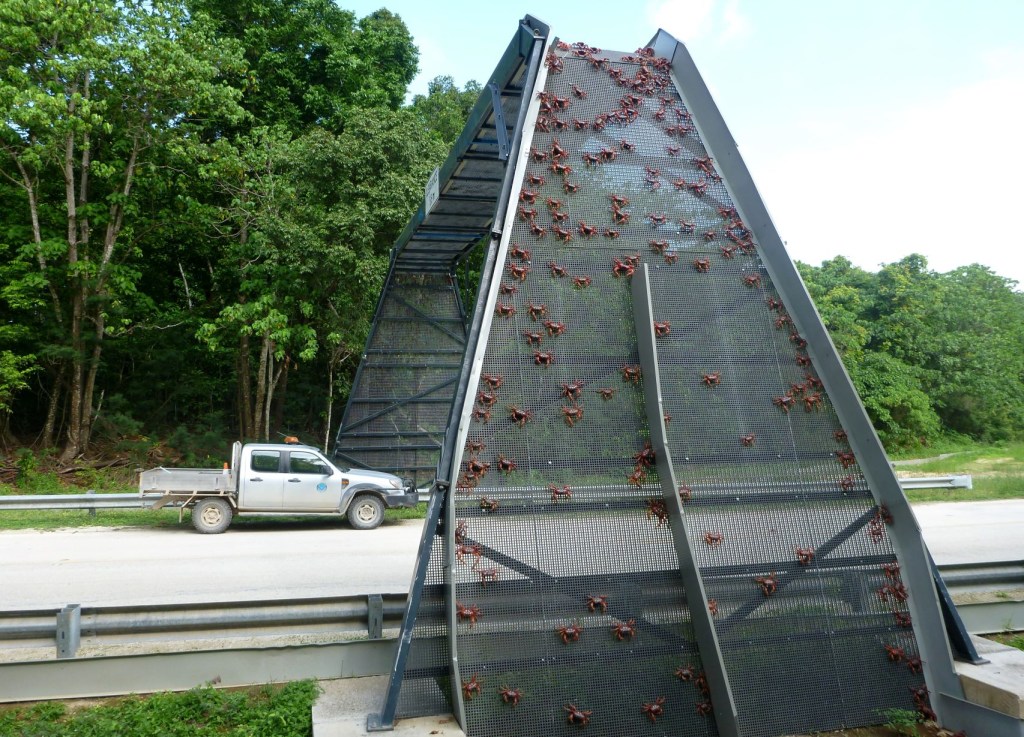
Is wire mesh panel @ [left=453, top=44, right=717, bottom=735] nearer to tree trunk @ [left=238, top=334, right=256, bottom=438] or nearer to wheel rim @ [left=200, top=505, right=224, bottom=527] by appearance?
wheel rim @ [left=200, top=505, right=224, bottom=527]

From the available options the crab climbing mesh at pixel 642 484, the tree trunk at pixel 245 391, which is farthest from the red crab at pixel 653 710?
the tree trunk at pixel 245 391

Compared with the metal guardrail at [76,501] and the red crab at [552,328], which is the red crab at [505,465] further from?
the metal guardrail at [76,501]

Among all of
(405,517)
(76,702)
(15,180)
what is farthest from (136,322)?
(76,702)

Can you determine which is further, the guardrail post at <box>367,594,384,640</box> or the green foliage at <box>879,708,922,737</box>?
the guardrail post at <box>367,594,384,640</box>

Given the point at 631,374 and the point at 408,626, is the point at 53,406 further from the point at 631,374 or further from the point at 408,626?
the point at 631,374

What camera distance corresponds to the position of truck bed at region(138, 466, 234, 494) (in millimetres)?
12297

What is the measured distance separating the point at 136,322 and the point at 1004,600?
68.5 ft

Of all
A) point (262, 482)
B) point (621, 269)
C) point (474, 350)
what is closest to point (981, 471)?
point (262, 482)

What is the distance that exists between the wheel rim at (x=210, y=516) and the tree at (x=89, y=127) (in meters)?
7.80

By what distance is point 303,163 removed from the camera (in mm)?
17703

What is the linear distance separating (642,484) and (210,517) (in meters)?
10.1

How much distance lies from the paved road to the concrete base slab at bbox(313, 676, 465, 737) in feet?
6.48

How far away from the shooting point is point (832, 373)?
5137 mm

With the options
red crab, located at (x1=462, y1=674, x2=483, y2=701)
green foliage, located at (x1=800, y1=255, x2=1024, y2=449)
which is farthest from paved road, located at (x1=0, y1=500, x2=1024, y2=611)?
green foliage, located at (x1=800, y1=255, x2=1024, y2=449)
